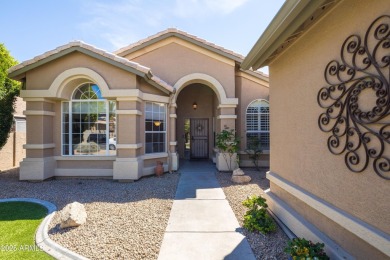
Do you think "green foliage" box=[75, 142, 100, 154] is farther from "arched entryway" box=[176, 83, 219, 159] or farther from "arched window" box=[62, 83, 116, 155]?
"arched entryway" box=[176, 83, 219, 159]

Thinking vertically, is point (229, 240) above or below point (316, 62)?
below

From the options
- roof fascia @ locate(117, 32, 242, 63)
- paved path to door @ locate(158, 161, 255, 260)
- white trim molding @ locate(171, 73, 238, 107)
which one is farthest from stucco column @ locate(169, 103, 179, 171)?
roof fascia @ locate(117, 32, 242, 63)

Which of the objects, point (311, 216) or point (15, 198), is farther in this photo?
point (15, 198)

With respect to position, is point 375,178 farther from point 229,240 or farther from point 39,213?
point 39,213

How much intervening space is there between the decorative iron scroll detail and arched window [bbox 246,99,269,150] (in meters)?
8.18

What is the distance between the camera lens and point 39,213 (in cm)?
557

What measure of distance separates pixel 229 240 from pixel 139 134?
6.15 m

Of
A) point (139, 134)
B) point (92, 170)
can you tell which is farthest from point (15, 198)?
point (139, 134)

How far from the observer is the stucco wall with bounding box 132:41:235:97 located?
35.1 feet

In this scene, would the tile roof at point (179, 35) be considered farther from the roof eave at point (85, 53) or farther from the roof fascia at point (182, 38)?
the roof eave at point (85, 53)

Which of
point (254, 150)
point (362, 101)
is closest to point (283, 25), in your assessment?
point (362, 101)

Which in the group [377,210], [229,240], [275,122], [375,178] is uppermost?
[275,122]

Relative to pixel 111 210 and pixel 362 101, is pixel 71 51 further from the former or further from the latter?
pixel 362 101

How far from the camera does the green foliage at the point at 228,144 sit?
33.4ft
